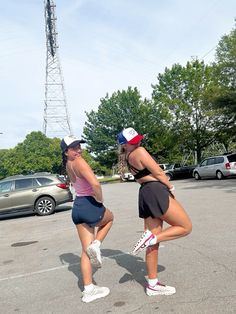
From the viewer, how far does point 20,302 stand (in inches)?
191

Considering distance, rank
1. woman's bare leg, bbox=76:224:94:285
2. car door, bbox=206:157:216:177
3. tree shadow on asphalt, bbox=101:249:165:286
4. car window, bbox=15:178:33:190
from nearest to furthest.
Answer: woman's bare leg, bbox=76:224:94:285, tree shadow on asphalt, bbox=101:249:165:286, car window, bbox=15:178:33:190, car door, bbox=206:157:216:177

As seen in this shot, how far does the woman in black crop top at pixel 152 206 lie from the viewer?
14.6 ft

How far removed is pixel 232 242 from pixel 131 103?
139 ft

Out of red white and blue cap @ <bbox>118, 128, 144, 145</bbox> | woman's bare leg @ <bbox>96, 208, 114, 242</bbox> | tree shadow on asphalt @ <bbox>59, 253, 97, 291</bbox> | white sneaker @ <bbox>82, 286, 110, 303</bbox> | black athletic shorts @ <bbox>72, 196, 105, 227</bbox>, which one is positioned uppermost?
red white and blue cap @ <bbox>118, 128, 144, 145</bbox>

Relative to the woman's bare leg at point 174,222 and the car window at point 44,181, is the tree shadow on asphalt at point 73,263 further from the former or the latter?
the car window at point 44,181

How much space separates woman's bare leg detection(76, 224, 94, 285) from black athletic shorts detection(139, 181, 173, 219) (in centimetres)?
73

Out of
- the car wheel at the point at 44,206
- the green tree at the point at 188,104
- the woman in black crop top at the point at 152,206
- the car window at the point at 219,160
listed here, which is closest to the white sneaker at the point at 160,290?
the woman in black crop top at the point at 152,206

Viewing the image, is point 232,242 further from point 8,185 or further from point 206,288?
point 8,185

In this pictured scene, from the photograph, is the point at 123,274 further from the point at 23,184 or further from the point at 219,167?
the point at 219,167

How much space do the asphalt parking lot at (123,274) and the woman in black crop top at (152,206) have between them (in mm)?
370

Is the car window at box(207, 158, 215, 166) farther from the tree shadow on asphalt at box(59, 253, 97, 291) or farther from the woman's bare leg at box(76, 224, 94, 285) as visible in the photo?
the woman's bare leg at box(76, 224, 94, 285)

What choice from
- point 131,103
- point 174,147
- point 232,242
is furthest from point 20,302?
point 131,103

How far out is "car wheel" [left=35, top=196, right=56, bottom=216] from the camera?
14742mm

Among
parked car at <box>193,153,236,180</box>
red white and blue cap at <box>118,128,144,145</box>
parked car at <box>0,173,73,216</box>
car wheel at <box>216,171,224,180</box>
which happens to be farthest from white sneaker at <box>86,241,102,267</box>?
car wheel at <box>216,171,224,180</box>
